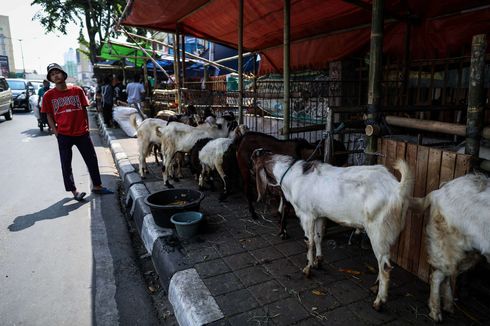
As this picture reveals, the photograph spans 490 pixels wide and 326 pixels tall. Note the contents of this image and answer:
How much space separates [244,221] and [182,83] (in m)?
5.81

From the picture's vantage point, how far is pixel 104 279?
368 cm

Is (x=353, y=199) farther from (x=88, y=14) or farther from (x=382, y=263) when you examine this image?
(x=88, y=14)

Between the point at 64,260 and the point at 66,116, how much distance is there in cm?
276

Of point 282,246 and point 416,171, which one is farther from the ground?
point 416,171

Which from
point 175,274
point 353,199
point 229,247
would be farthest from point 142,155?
point 353,199

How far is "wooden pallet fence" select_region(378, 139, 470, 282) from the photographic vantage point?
2721mm

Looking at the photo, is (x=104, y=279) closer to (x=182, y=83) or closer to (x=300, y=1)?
(x=300, y=1)

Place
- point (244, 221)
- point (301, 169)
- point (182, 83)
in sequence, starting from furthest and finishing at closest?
1. point (182, 83)
2. point (244, 221)
3. point (301, 169)

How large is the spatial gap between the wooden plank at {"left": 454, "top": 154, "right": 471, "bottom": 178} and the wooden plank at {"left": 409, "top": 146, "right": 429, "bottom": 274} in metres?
0.30

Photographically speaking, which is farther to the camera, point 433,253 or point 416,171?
point 416,171

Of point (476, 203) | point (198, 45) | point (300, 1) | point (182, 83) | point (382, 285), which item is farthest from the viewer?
point (198, 45)

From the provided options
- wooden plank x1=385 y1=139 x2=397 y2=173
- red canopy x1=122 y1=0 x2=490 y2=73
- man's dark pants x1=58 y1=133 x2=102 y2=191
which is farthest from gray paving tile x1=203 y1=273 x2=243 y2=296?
man's dark pants x1=58 y1=133 x2=102 y2=191

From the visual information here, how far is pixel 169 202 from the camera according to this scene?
15.8 ft

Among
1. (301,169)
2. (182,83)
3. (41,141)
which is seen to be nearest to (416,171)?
(301,169)
